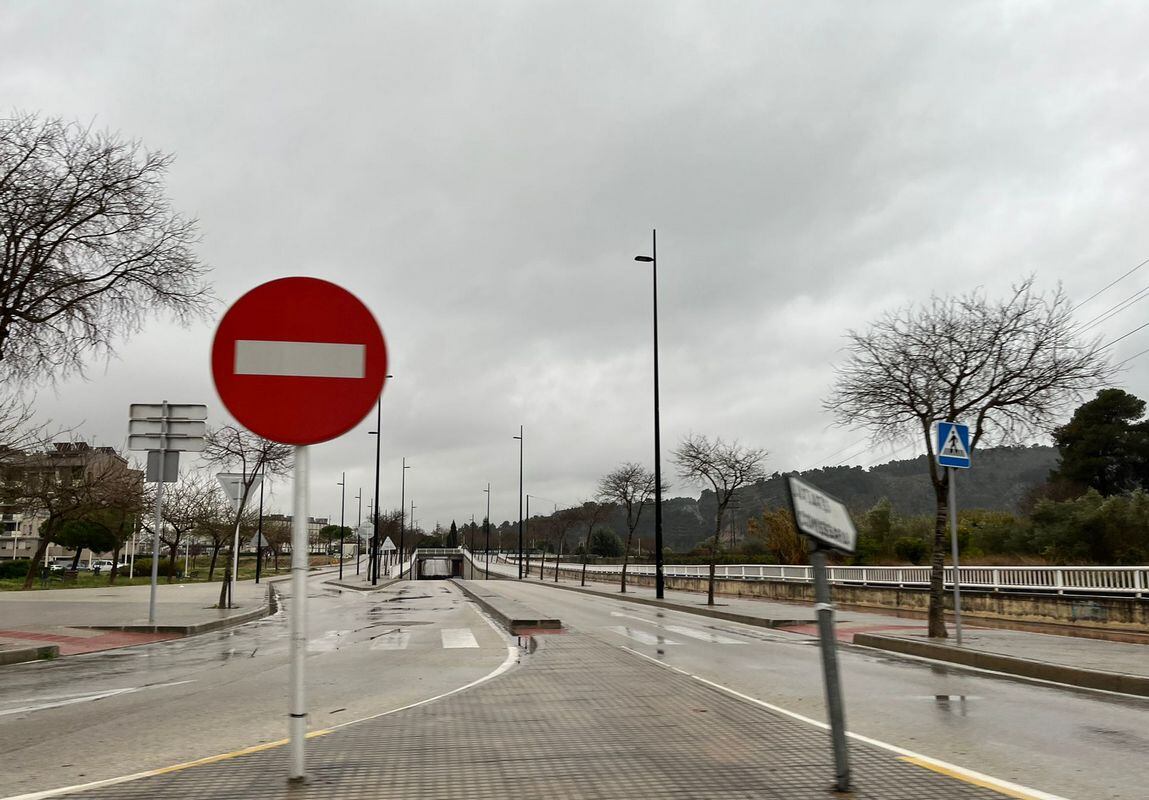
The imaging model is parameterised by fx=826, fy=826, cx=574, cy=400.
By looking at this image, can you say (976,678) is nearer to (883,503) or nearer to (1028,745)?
(1028,745)

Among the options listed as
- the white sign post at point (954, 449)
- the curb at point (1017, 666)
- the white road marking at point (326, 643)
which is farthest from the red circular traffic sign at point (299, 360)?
the white sign post at point (954, 449)

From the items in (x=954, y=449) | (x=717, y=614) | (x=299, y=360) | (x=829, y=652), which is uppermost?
(x=954, y=449)

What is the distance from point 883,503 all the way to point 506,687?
48.9 meters

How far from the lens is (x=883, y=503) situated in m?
52.9

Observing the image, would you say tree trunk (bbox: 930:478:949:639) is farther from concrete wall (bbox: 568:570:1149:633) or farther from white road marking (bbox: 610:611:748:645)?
concrete wall (bbox: 568:570:1149:633)

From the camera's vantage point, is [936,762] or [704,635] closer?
[936,762]

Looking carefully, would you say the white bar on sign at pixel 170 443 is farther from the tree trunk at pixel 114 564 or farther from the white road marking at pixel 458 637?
the tree trunk at pixel 114 564

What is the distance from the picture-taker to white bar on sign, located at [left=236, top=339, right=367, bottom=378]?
4199 millimetres

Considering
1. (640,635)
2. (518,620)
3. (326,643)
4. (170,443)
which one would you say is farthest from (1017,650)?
(170,443)

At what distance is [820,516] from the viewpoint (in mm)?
4383

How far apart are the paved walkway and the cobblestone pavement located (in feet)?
A: 31.7

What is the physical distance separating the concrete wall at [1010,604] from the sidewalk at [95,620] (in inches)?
724

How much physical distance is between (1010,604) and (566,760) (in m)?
18.4

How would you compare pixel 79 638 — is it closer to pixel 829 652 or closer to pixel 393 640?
pixel 393 640
